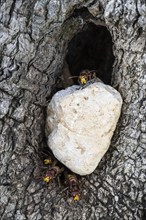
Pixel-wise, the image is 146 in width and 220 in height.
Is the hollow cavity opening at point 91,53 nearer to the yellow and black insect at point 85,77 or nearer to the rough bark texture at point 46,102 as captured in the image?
the yellow and black insect at point 85,77

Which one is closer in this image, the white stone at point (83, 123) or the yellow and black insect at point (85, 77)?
the white stone at point (83, 123)

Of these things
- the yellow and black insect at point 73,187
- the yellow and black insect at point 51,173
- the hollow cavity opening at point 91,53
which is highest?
the hollow cavity opening at point 91,53

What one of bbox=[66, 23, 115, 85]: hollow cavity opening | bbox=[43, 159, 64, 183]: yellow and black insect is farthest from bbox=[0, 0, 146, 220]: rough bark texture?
bbox=[66, 23, 115, 85]: hollow cavity opening

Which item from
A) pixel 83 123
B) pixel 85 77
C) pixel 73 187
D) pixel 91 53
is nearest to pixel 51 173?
pixel 73 187

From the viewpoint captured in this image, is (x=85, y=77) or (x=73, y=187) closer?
(x=73, y=187)

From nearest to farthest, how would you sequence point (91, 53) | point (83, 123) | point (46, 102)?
point (83, 123) < point (46, 102) < point (91, 53)

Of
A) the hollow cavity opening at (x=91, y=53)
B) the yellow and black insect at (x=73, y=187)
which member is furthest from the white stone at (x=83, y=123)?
the hollow cavity opening at (x=91, y=53)

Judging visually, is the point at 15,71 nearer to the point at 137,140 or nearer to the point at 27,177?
the point at 27,177

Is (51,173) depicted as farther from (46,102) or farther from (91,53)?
(91,53)
